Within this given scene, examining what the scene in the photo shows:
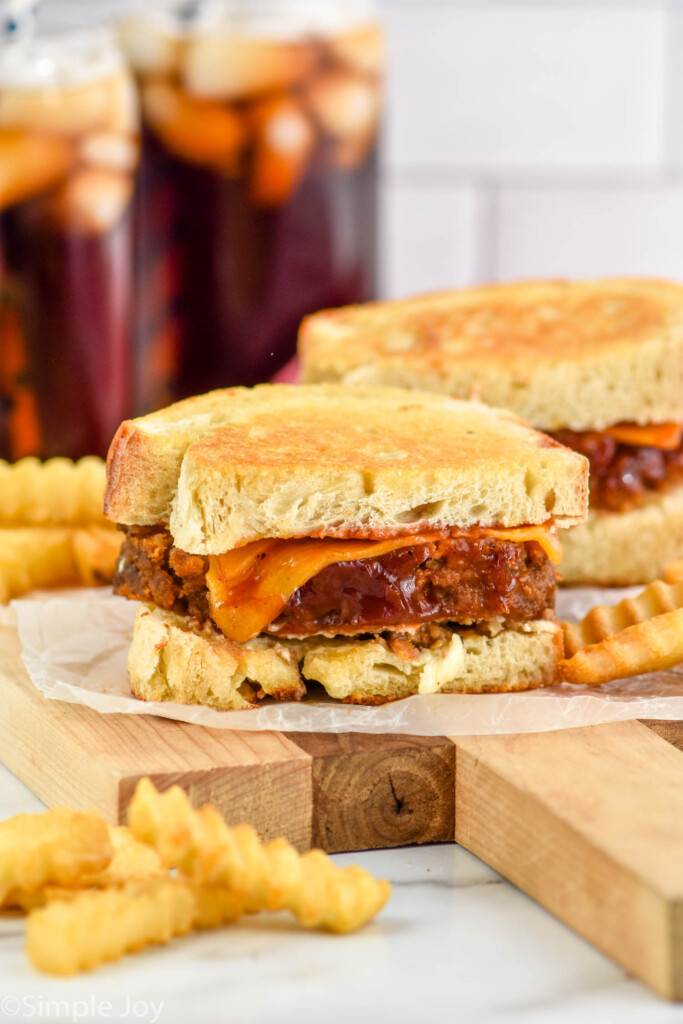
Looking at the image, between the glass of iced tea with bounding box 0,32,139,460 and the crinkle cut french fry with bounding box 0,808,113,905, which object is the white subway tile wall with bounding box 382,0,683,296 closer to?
the glass of iced tea with bounding box 0,32,139,460

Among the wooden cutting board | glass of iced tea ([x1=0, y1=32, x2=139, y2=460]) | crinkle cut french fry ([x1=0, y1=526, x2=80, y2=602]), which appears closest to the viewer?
the wooden cutting board

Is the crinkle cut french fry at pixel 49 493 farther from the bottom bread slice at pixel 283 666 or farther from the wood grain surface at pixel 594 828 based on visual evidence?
the wood grain surface at pixel 594 828

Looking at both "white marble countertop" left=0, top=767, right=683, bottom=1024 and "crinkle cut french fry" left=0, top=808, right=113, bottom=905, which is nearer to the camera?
A: "white marble countertop" left=0, top=767, right=683, bottom=1024

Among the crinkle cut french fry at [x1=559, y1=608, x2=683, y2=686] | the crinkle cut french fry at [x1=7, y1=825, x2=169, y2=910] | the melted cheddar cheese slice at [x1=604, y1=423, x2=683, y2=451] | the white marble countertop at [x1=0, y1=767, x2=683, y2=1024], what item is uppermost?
the melted cheddar cheese slice at [x1=604, y1=423, x2=683, y2=451]

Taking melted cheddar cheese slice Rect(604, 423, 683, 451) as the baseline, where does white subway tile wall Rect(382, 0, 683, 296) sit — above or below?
above

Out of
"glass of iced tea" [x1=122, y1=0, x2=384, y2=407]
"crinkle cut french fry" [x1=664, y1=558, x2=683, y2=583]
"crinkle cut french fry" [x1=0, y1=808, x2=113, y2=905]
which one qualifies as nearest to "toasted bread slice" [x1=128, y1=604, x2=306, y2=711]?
"crinkle cut french fry" [x1=0, y1=808, x2=113, y2=905]

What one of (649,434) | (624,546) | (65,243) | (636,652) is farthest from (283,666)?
(65,243)

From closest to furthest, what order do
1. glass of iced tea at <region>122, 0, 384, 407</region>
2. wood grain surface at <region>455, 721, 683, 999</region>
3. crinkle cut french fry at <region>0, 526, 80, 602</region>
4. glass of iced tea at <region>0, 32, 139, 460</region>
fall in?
wood grain surface at <region>455, 721, 683, 999</region> < crinkle cut french fry at <region>0, 526, 80, 602</region> < glass of iced tea at <region>0, 32, 139, 460</region> < glass of iced tea at <region>122, 0, 384, 407</region>
